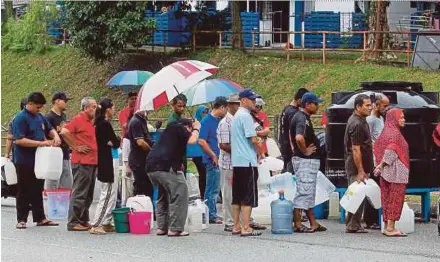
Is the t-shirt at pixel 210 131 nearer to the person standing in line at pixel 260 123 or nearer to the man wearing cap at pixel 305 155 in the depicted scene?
the person standing in line at pixel 260 123

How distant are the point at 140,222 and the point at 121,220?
0.27m

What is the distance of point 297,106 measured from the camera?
48.3ft

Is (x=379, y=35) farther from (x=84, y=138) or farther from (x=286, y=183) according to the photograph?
(x=84, y=138)

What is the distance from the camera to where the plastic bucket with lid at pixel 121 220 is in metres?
14.2

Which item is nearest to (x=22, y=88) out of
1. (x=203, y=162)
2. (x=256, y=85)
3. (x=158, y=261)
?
(x=256, y=85)

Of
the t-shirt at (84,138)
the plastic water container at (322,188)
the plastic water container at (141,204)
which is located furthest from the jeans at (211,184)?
the t-shirt at (84,138)

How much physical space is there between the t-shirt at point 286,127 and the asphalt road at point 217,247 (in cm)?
133

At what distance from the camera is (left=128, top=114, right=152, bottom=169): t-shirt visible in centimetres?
1462

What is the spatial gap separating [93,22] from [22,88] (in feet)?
21.1

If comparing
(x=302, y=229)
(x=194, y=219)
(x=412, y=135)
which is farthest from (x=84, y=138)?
(x=412, y=135)

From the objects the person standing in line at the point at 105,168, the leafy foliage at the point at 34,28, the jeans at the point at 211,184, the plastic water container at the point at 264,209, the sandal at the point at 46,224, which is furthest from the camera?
the leafy foliage at the point at 34,28

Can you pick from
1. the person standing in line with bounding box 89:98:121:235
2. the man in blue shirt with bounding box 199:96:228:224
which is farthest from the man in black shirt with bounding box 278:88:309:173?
the person standing in line with bounding box 89:98:121:235

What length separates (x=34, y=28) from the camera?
4434 cm

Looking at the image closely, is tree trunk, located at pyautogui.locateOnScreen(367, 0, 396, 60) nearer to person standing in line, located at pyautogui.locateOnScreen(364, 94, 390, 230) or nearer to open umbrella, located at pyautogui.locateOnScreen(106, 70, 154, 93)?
open umbrella, located at pyautogui.locateOnScreen(106, 70, 154, 93)
